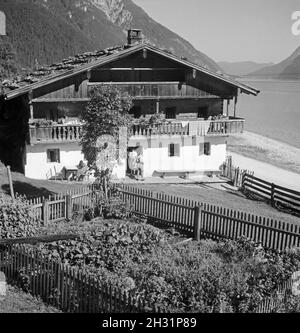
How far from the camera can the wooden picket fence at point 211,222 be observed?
55.7ft

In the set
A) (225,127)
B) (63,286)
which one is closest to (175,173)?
(225,127)

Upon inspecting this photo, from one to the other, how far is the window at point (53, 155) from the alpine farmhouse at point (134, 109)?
59 mm

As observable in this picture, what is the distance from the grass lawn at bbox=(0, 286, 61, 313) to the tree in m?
9.38

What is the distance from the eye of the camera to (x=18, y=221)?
15.2 metres

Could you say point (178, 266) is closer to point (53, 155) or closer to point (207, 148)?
point (53, 155)

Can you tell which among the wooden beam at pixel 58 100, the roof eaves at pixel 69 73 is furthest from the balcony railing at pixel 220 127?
the wooden beam at pixel 58 100

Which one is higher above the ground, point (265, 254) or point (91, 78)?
point (91, 78)

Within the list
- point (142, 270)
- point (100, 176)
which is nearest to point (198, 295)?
point (142, 270)

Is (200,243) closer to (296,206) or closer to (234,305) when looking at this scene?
(234,305)

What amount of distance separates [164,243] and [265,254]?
327cm

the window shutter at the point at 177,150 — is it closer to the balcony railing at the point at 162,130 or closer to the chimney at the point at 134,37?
the balcony railing at the point at 162,130

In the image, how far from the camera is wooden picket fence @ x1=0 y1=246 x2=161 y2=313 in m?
10.6

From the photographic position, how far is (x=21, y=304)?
1205 centimetres

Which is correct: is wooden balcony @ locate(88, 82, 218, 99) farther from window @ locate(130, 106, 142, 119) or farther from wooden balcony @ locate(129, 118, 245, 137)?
wooden balcony @ locate(129, 118, 245, 137)
